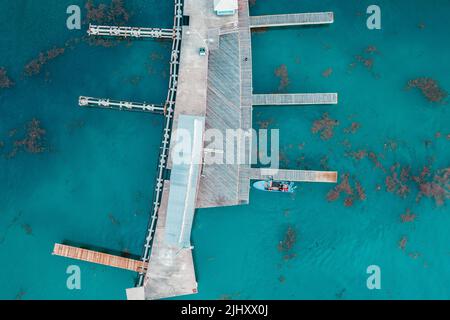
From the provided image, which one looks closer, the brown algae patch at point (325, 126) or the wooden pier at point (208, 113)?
the wooden pier at point (208, 113)

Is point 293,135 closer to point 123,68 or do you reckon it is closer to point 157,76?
point 157,76

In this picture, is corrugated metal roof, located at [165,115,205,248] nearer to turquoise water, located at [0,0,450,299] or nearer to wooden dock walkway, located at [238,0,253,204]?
turquoise water, located at [0,0,450,299]

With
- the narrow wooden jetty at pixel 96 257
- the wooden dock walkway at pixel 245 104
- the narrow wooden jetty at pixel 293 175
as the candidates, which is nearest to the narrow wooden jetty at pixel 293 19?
the wooden dock walkway at pixel 245 104

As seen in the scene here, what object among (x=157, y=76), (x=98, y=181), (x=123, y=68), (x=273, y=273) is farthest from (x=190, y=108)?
(x=273, y=273)

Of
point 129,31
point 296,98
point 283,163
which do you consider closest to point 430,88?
point 296,98

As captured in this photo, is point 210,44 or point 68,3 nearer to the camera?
point 210,44

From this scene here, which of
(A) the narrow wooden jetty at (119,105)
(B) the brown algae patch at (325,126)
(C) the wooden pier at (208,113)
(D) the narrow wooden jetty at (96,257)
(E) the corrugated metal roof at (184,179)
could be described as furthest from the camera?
(A) the narrow wooden jetty at (119,105)

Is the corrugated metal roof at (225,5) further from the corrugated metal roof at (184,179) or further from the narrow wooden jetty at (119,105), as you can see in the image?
the narrow wooden jetty at (119,105)
